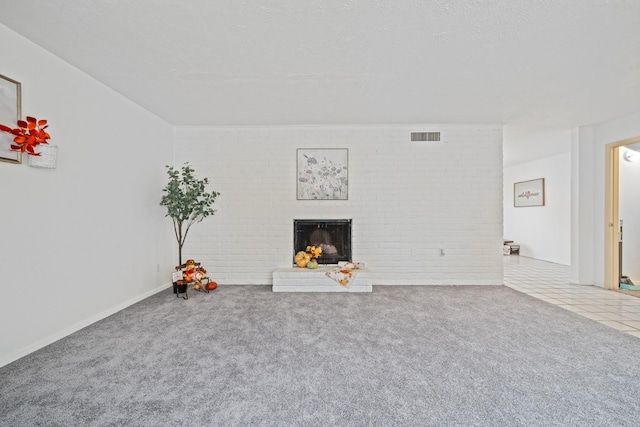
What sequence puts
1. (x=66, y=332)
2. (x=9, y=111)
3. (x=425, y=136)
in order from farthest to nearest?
(x=425, y=136) → (x=66, y=332) → (x=9, y=111)

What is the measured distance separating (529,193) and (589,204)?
9.99ft

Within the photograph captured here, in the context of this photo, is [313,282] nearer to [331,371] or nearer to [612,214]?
[331,371]

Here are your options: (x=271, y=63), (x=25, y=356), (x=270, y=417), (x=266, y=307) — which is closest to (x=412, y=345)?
(x=270, y=417)

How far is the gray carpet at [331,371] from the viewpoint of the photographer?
1487 millimetres

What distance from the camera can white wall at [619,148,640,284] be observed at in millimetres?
4535

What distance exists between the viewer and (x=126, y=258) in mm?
3248

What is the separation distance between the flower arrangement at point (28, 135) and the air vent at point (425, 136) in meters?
4.35

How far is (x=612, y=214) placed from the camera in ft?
13.5

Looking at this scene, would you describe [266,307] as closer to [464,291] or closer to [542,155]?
[464,291]

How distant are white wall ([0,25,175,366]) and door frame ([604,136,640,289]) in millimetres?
6772

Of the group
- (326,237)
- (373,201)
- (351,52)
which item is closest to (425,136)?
(373,201)

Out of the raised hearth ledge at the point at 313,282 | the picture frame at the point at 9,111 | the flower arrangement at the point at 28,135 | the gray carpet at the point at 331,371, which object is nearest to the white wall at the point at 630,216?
the gray carpet at the point at 331,371

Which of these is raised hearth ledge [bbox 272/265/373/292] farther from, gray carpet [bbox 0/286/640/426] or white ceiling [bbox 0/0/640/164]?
white ceiling [bbox 0/0/640/164]

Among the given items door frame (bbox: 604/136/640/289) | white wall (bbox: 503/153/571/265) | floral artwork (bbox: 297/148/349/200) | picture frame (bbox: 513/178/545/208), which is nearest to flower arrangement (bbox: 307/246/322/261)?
floral artwork (bbox: 297/148/349/200)
